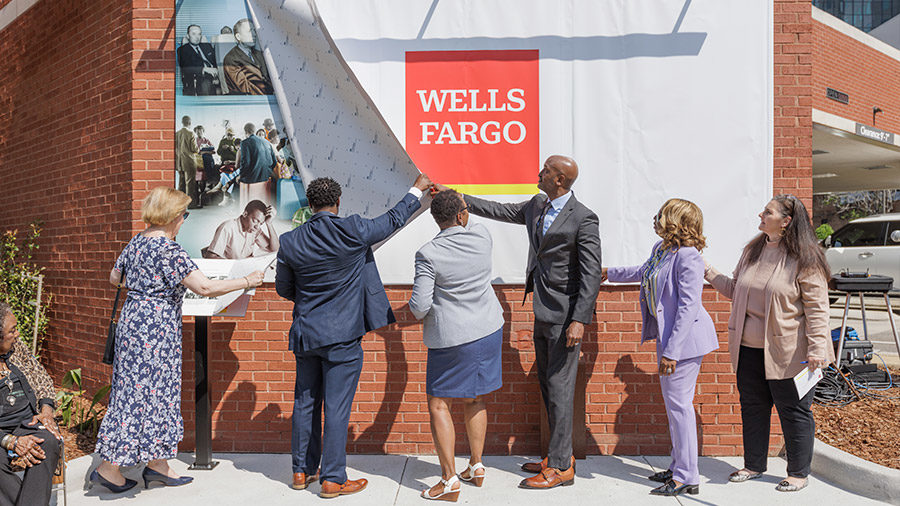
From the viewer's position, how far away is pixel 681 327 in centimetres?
388

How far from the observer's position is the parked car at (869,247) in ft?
47.5

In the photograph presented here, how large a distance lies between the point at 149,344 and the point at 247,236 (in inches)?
49.1

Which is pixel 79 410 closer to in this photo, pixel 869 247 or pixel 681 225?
pixel 681 225

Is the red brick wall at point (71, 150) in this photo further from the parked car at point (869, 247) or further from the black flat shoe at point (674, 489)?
the parked car at point (869, 247)

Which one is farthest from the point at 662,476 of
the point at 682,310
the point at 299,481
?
the point at 299,481

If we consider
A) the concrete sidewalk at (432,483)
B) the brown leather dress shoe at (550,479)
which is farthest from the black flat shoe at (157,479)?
the brown leather dress shoe at (550,479)

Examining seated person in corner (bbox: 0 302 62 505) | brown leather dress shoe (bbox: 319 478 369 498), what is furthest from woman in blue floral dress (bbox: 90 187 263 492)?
brown leather dress shoe (bbox: 319 478 369 498)

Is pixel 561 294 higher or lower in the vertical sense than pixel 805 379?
higher

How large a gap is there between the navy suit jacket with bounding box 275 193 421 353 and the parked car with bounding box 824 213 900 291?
13316mm

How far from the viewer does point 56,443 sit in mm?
3250

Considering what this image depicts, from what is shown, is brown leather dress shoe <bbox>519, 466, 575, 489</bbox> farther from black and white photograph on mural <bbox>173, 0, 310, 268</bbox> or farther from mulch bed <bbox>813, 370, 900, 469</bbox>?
black and white photograph on mural <bbox>173, 0, 310, 268</bbox>

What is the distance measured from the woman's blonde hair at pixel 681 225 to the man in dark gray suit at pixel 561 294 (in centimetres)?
44

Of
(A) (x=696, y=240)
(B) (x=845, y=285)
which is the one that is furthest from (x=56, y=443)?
(B) (x=845, y=285)

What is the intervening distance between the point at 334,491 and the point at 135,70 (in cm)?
366
